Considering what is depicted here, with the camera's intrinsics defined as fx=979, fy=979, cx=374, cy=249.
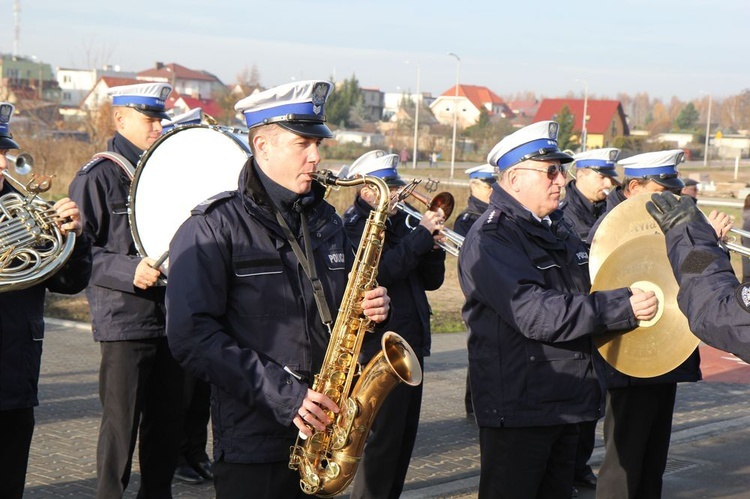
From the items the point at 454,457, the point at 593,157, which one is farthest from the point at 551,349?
the point at 593,157

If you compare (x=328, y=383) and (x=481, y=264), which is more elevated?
(x=481, y=264)

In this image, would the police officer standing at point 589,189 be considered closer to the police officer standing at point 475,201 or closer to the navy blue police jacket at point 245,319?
the police officer standing at point 475,201

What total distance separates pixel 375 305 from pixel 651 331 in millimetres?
1421

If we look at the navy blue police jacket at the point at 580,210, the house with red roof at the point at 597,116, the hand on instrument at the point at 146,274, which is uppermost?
the house with red roof at the point at 597,116

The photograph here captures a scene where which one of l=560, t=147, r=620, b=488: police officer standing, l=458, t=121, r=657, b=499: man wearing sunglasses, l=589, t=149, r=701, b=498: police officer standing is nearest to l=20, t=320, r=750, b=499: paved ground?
l=589, t=149, r=701, b=498: police officer standing

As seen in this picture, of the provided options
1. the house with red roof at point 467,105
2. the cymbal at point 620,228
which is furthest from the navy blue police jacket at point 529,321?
the house with red roof at point 467,105

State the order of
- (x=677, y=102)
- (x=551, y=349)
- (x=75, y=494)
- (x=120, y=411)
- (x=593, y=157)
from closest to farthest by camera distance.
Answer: (x=551, y=349) → (x=120, y=411) → (x=75, y=494) → (x=593, y=157) → (x=677, y=102)

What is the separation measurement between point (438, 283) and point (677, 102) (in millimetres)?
191243

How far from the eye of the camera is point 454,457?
7570mm

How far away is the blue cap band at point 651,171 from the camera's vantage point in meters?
6.88

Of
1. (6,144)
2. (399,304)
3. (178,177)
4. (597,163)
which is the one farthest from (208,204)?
(597,163)

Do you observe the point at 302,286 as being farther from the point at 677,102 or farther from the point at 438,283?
the point at 677,102

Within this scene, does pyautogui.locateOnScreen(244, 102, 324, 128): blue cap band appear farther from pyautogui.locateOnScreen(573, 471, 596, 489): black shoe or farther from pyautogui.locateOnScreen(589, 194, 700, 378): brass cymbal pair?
pyautogui.locateOnScreen(573, 471, 596, 489): black shoe

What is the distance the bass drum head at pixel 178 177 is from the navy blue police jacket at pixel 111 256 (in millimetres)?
437
